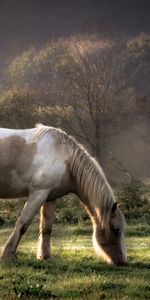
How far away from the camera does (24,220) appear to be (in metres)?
9.71

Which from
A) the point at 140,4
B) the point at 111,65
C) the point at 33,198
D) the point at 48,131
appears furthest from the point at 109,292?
the point at 140,4

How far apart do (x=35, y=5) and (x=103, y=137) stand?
126 m

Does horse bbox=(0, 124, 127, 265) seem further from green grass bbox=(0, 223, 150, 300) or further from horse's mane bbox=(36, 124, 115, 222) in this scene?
green grass bbox=(0, 223, 150, 300)

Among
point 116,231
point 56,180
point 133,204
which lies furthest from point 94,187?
point 133,204

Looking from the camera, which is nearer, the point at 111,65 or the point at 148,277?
the point at 148,277

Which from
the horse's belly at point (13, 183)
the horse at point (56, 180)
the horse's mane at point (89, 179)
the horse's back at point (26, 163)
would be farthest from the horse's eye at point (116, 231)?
the horse's belly at point (13, 183)

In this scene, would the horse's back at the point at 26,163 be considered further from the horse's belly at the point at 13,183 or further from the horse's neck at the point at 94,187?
the horse's neck at the point at 94,187

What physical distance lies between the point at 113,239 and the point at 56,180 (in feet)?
5.24

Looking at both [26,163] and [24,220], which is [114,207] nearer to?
[24,220]

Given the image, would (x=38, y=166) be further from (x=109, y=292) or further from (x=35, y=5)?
(x=35, y=5)

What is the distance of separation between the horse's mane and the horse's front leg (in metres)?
0.76

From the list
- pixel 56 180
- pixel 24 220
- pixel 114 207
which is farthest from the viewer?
pixel 56 180

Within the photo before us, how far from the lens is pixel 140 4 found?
138m

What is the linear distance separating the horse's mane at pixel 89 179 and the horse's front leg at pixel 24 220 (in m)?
0.76
